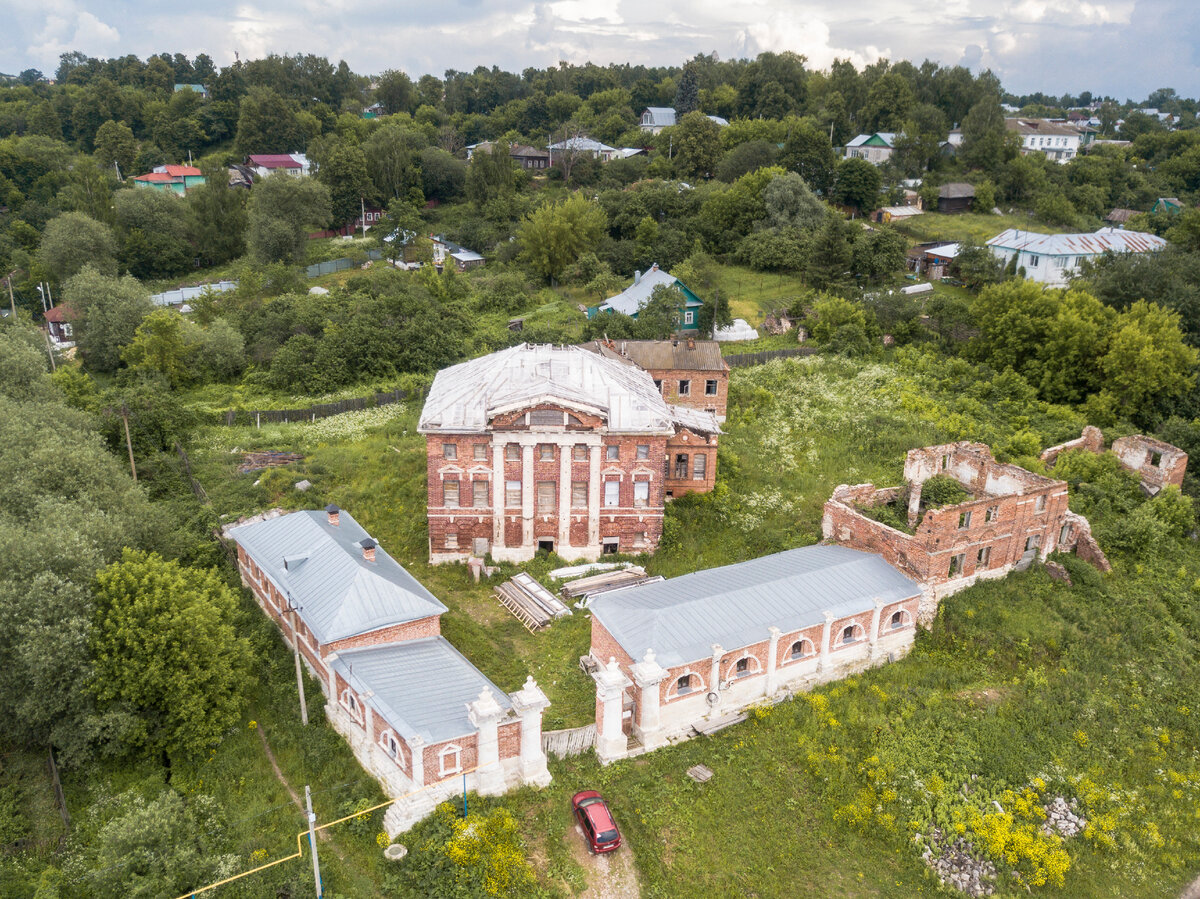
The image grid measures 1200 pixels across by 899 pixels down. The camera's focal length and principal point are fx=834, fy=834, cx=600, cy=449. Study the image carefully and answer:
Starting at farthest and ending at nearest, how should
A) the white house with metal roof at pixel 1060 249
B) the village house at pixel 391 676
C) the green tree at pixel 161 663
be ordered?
1. the white house with metal roof at pixel 1060 249
2. the green tree at pixel 161 663
3. the village house at pixel 391 676

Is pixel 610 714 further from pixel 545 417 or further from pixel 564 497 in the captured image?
pixel 545 417

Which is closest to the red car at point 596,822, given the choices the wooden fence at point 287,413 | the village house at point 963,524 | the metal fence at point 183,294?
the village house at point 963,524

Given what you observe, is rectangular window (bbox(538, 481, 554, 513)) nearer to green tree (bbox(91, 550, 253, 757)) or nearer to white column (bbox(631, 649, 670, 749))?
white column (bbox(631, 649, 670, 749))

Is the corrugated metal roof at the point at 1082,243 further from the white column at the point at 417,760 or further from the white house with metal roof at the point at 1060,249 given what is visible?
the white column at the point at 417,760

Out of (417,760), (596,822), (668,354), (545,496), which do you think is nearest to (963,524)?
(545,496)

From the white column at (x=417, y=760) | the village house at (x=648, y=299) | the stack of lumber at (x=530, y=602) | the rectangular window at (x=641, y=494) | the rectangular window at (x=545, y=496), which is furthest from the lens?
the village house at (x=648, y=299)

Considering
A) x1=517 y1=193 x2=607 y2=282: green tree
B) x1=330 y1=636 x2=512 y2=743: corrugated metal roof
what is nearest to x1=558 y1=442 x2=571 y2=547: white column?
x1=330 y1=636 x2=512 y2=743: corrugated metal roof

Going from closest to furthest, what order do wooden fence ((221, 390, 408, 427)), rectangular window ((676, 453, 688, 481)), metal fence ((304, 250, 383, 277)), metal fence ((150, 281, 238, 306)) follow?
rectangular window ((676, 453, 688, 481)) → wooden fence ((221, 390, 408, 427)) → metal fence ((150, 281, 238, 306)) → metal fence ((304, 250, 383, 277))
